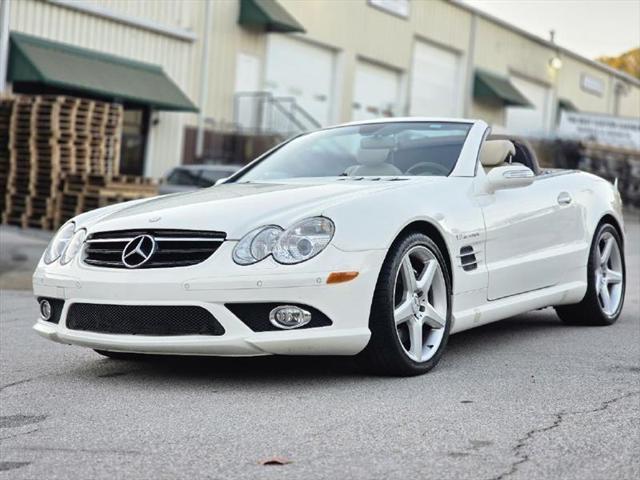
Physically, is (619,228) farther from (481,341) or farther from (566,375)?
(566,375)

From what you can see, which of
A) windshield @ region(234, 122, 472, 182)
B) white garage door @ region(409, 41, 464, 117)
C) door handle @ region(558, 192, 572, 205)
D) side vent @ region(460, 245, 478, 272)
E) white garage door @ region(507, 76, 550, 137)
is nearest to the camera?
side vent @ region(460, 245, 478, 272)

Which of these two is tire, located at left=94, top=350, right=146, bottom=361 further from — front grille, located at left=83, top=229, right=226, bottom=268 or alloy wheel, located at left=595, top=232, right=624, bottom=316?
alloy wheel, located at left=595, top=232, right=624, bottom=316

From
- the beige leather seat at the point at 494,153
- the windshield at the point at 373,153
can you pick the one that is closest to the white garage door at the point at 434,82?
the beige leather seat at the point at 494,153

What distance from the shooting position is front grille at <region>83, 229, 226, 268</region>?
5188 mm

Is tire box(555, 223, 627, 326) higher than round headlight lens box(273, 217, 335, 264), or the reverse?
round headlight lens box(273, 217, 335, 264)

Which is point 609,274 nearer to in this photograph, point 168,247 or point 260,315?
point 260,315

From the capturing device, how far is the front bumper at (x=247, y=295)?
5.06m

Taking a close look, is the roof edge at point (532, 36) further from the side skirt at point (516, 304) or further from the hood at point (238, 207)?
the hood at point (238, 207)

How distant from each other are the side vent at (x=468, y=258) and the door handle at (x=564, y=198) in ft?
4.26

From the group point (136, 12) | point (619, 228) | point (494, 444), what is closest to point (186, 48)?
point (136, 12)

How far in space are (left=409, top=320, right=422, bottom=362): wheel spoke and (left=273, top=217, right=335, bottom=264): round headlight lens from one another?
695 millimetres

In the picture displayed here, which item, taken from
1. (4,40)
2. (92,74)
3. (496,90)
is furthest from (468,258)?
(496,90)

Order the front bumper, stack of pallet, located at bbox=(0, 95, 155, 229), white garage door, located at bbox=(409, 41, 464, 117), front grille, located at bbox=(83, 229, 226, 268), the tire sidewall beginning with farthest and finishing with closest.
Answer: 1. white garage door, located at bbox=(409, 41, 464, 117)
2. stack of pallet, located at bbox=(0, 95, 155, 229)
3. the tire sidewall
4. front grille, located at bbox=(83, 229, 226, 268)
5. the front bumper

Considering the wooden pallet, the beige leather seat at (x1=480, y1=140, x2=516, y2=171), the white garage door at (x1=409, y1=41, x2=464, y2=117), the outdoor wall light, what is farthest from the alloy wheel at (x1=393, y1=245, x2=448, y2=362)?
the outdoor wall light
